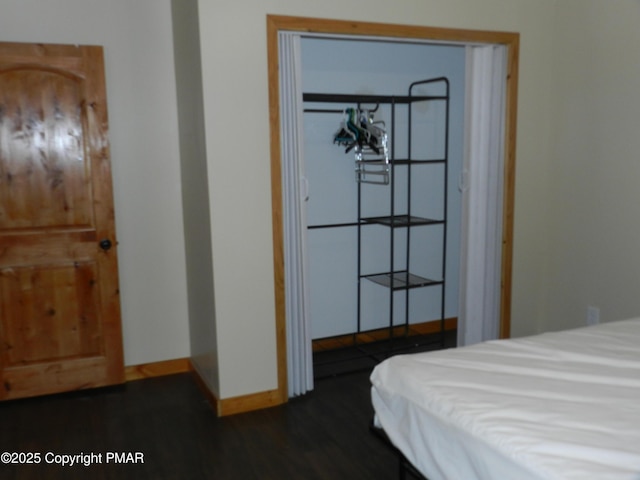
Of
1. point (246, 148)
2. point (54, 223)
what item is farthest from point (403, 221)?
point (54, 223)

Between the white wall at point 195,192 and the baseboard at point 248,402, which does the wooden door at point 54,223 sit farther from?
the baseboard at point 248,402

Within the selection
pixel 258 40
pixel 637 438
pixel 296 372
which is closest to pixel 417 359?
pixel 637 438

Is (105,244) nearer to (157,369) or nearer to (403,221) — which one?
(157,369)

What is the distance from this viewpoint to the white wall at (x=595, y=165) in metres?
3.35

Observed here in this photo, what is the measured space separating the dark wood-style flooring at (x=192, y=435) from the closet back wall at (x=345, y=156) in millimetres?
821

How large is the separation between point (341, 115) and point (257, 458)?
2437mm

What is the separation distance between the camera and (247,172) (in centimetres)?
313

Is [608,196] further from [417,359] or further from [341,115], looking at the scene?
[417,359]

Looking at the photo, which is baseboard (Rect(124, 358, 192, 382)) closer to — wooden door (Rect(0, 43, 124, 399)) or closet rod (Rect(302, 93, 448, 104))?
wooden door (Rect(0, 43, 124, 399))

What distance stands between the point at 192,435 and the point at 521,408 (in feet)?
6.45

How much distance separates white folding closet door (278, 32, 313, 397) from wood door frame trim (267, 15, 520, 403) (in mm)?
56

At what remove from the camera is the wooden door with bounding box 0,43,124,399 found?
10.9 ft

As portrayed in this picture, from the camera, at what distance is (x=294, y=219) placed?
330 cm

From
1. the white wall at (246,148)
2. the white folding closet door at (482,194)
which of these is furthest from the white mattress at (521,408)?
the white folding closet door at (482,194)
